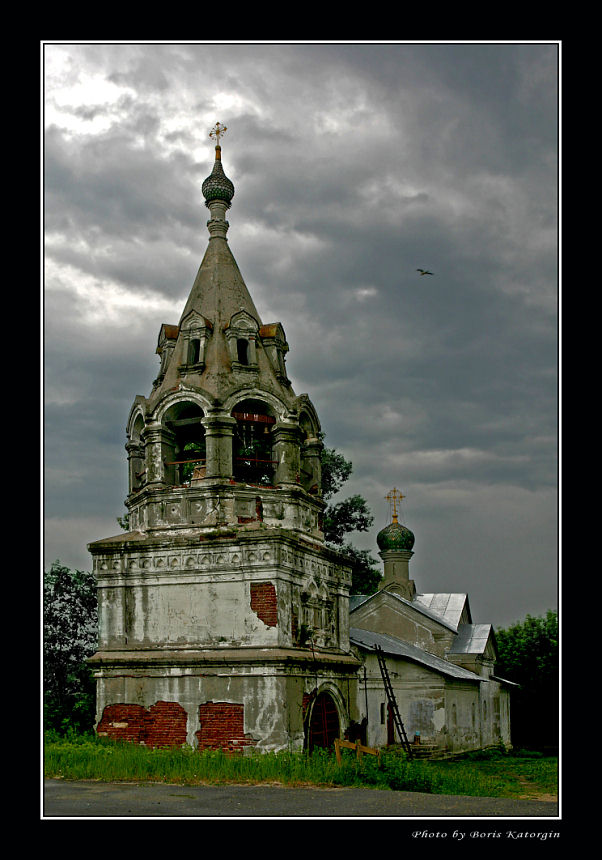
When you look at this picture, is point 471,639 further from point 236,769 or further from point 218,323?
point 236,769

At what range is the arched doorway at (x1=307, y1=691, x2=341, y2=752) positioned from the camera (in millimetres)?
16062

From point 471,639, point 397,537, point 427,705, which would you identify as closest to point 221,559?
point 427,705

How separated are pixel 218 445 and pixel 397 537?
1744 centimetres

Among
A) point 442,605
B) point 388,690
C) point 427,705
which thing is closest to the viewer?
point 388,690

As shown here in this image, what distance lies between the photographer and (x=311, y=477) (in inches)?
732

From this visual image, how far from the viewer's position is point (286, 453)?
1744 centimetres

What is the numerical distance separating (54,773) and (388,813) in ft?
19.9

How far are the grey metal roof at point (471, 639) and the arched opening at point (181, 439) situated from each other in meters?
15.1

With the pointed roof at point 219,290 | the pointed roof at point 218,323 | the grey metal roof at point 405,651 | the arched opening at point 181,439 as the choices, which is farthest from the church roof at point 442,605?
the pointed roof at point 219,290

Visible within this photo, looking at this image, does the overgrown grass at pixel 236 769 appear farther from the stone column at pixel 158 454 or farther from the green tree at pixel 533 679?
the green tree at pixel 533 679

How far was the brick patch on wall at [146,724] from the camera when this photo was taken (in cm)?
1542

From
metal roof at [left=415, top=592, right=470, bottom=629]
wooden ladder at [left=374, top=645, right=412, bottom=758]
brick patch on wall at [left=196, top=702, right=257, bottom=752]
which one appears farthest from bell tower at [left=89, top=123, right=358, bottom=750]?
metal roof at [left=415, top=592, right=470, bottom=629]

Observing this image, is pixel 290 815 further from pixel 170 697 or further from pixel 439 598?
pixel 439 598
